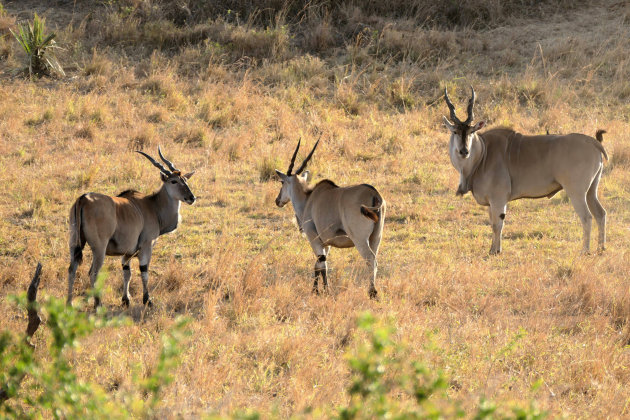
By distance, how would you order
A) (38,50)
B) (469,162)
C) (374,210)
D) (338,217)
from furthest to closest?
(38,50) → (469,162) → (338,217) → (374,210)

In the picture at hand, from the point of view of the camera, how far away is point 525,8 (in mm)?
19094

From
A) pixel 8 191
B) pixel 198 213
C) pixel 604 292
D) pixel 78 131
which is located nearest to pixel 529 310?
pixel 604 292

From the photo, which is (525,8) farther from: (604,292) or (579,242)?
(604,292)

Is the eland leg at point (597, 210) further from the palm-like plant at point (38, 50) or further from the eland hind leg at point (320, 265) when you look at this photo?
the palm-like plant at point (38, 50)

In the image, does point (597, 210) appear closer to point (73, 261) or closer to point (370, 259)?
point (370, 259)

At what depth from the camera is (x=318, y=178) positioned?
11102 millimetres

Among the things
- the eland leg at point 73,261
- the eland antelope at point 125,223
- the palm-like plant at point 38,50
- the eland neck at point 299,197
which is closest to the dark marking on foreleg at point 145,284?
the eland antelope at point 125,223

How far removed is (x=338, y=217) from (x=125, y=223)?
181cm

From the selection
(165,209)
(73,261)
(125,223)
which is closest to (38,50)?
(165,209)

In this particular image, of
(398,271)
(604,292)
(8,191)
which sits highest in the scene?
(604,292)

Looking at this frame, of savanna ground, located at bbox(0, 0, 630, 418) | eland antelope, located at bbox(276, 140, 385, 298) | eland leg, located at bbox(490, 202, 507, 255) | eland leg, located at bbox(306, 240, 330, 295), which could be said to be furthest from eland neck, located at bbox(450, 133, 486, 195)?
eland leg, located at bbox(306, 240, 330, 295)

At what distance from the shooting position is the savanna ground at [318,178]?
18.3 feet

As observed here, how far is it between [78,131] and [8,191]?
2489 millimetres

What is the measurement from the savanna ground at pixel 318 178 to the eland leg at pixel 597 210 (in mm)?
191
